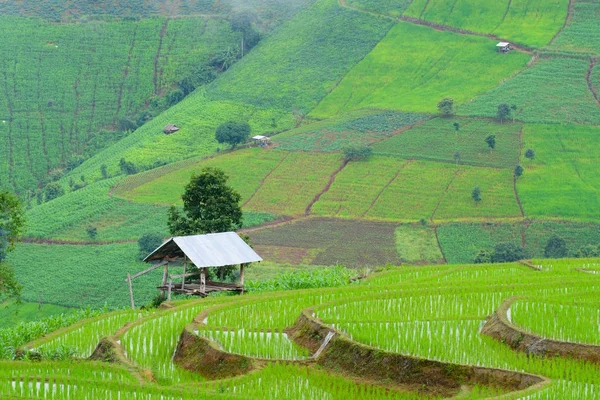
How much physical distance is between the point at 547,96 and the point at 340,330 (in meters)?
75.5

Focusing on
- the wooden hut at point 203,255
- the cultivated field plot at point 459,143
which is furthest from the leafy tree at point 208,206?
the cultivated field plot at point 459,143

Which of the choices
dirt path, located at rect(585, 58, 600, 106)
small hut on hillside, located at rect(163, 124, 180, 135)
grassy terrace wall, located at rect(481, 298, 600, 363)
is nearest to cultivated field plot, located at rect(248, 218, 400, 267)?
dirt path, located at rect(585, 58, 600, 106)

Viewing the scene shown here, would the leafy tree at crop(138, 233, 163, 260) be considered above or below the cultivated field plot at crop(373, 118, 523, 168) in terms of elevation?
below

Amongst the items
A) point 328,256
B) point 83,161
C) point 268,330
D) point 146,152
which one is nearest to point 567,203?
point 328,256

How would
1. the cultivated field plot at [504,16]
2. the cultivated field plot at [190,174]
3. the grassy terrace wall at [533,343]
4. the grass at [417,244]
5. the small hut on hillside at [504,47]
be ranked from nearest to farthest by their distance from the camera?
the grassy terrace wall at [533,343] → the grass at [417,244] → the cultivated field plot at [190,174] → the small hut on hillside at [504,47] → the cultivated field plot at [504,16]

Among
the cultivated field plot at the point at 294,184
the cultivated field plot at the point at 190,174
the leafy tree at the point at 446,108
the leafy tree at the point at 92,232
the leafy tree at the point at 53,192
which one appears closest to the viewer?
the leafy tree at the point at 92,232

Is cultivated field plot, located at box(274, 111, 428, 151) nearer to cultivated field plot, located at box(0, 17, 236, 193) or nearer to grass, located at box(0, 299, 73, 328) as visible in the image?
cultivated field plot, located at box(0, 17, 236, 193)

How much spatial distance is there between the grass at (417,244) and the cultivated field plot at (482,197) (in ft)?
7.19

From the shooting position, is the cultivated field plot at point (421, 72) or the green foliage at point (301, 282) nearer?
the green foliage at point (301, 282)

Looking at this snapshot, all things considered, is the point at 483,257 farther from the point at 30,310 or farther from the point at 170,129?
the point at 170,129

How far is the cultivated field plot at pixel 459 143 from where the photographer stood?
84.4 metres

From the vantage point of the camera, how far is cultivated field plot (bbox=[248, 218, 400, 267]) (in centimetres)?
7119

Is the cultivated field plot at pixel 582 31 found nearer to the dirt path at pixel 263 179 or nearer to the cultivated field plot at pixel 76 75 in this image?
the dirt path at pixel 263 179

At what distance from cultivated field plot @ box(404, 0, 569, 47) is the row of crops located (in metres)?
81.4
